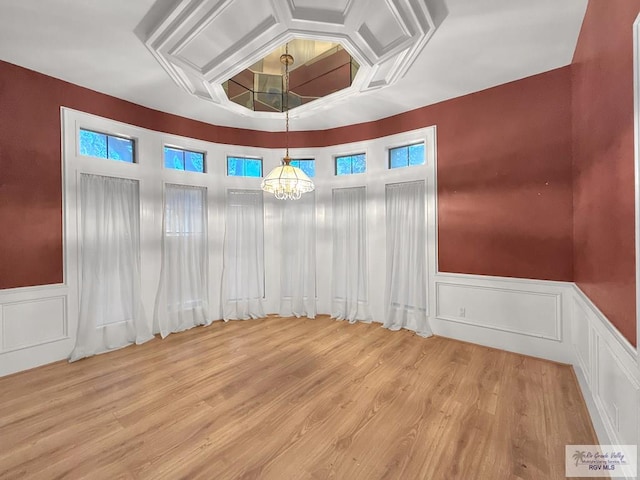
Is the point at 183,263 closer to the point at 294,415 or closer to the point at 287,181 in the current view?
the point at 287,181

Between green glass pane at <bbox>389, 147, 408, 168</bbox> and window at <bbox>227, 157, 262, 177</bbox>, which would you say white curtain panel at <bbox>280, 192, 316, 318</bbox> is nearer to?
window at <bbox>227, 157, 262, 177</bbox>

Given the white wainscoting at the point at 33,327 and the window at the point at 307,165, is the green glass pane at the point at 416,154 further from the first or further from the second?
the white wainscoting at the point at 33,327

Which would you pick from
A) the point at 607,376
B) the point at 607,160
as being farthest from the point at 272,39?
the point at 607,376

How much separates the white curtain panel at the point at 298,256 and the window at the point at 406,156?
4.86ft

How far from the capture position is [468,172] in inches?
146

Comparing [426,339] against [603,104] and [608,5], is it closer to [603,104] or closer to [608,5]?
[603,104]

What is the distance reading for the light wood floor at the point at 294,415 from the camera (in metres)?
1.74

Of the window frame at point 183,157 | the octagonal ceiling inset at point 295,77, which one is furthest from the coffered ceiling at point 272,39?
the window frame at point 183,157

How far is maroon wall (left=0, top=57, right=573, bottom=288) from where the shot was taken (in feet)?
9.82

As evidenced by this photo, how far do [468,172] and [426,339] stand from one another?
2348 mm

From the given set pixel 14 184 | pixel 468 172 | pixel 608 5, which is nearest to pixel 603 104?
pixel 608 5

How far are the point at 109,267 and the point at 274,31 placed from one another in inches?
134

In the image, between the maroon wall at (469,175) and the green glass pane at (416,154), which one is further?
the green glass pane at (416,154)

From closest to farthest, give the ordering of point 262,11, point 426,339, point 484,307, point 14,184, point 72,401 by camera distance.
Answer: point 262,11 < point 72,401 < point 14,184 < point 484,307 < point 426,339
